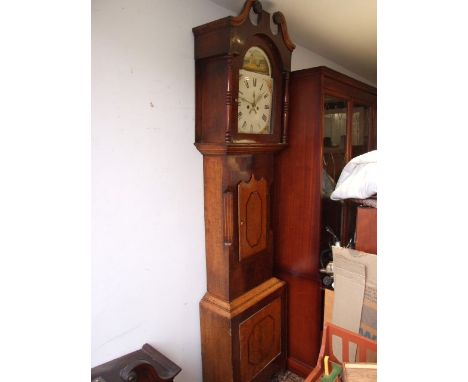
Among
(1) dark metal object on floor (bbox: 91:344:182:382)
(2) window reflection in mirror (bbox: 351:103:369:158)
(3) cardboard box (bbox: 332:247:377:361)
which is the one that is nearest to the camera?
(1) dark metal object on floor (bbox: 91:344:182:382)

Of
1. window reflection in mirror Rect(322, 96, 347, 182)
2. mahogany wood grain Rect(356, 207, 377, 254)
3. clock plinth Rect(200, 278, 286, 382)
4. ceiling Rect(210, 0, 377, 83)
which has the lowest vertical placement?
clock plinth Rect(200, 278, 286, 382)

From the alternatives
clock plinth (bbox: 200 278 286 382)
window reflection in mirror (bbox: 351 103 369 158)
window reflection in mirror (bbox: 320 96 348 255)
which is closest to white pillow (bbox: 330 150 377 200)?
window reflection in mirror (bbox: 320 96 348 255)

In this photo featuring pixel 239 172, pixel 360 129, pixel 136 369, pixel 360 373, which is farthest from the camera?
pixel 360 129

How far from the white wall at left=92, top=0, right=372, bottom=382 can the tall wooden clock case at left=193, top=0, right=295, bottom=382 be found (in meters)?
0.07

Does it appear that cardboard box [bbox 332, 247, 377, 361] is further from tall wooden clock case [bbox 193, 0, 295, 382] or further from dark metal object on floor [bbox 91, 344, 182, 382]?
Result: dark metal object on floor [bbox 91, 344, 182, 382]

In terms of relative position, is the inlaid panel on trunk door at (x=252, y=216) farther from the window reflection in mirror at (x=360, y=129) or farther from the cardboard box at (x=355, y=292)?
the window reflection in mirror at (x=360, y=129)

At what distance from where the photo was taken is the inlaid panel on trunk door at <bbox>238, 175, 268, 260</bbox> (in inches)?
61.9

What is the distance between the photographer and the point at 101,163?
120 cm

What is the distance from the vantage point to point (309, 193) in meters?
1.74

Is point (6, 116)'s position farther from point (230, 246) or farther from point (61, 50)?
point (230, 246)

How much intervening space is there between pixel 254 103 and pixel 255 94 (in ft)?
0.14

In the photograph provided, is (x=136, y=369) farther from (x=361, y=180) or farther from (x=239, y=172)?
(x=361, y=180)

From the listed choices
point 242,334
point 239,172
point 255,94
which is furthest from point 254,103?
point 242,334
